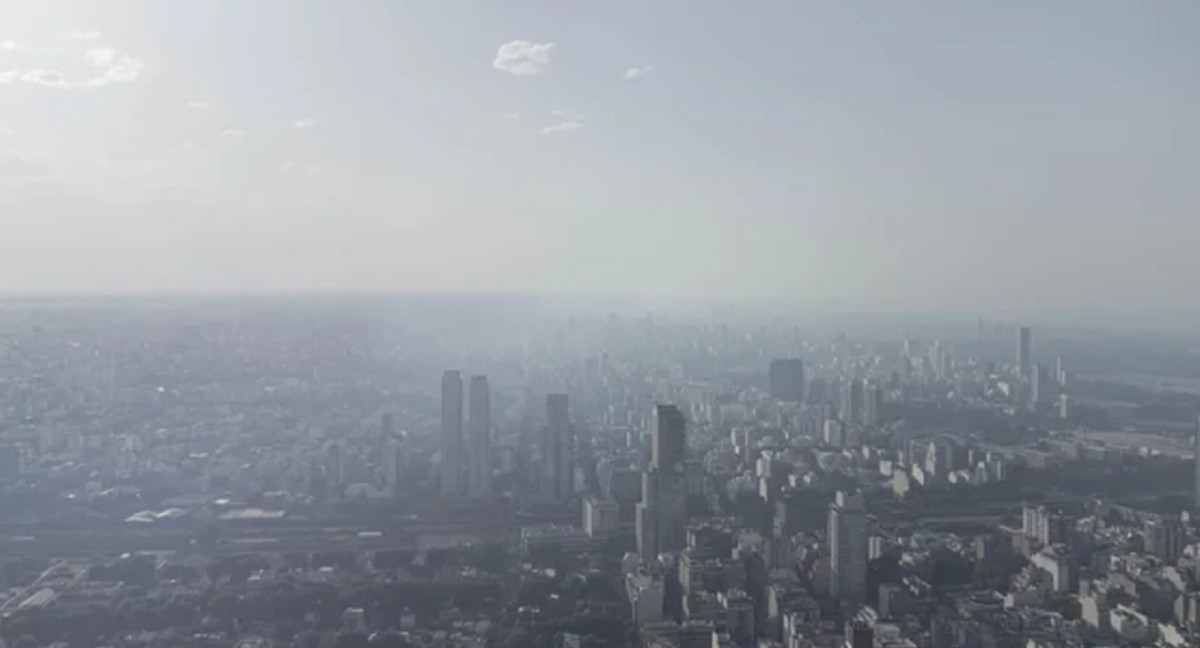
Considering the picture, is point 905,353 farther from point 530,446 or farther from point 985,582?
point 985,582

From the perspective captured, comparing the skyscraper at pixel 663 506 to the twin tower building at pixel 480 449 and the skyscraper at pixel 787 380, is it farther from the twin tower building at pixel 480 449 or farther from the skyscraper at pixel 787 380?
the skyscraper at pixel 787 380

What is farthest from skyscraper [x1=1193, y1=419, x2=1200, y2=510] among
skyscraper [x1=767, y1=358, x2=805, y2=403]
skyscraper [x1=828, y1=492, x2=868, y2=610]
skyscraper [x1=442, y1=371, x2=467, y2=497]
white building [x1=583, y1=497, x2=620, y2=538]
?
skyscraper [x1=442, y1=371, x2=467, y2=497]

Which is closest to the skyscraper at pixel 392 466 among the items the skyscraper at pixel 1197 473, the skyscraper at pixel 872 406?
the skyscraper at pixel 872 406

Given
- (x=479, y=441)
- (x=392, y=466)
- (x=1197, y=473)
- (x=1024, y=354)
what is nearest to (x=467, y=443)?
(x=479, y=441)

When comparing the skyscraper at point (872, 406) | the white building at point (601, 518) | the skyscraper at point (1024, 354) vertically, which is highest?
the skyscraper at point (1024, 354)

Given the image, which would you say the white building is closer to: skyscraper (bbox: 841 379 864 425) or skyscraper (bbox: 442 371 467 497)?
skyscraper (bbox: 442 371 467 497)

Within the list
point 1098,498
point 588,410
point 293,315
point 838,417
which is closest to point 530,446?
point 588,410
